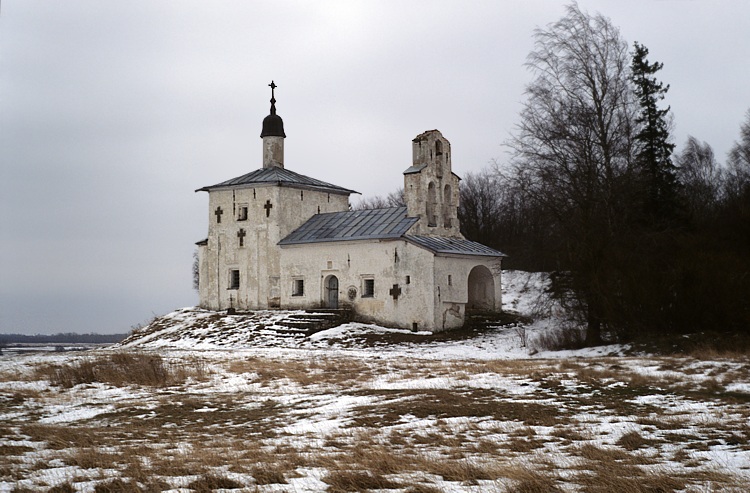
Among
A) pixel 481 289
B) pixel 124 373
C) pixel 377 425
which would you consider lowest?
pixel 377 425

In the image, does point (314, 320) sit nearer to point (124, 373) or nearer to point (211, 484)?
point (124, 373)

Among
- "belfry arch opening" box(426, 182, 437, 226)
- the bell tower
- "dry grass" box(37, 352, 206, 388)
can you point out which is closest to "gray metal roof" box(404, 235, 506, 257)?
the bell tower

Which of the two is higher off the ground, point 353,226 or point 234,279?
point 353,226

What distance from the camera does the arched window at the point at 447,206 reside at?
40.1m

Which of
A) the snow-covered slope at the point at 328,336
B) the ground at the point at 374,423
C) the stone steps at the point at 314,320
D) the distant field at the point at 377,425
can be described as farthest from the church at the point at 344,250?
the distant field at the point at 377,425

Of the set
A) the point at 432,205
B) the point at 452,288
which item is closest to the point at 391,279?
the point at 452,288

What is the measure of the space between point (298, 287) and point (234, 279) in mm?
3920

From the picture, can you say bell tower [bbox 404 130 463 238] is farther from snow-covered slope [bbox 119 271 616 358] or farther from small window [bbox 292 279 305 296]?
small window [bbox 292 279 305 296]

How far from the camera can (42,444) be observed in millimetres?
12195

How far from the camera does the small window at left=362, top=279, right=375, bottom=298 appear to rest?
38.0m

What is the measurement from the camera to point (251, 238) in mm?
41875

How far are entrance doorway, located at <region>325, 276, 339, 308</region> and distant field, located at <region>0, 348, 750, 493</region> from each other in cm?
1388

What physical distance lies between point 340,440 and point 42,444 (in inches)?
166

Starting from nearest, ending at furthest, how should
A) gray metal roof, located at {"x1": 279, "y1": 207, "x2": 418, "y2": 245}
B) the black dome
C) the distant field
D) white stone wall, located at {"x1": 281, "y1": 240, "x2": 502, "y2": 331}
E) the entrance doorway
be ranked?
the distant field → white stone wall, located at {"x1": 281, "y1": 240, "x2": 502, "y2": 331} → gray metal roof, located at {"x1": 279, "y1": 207, "x2": 418, "y2": 245} → the entrance doorway → the black dome
